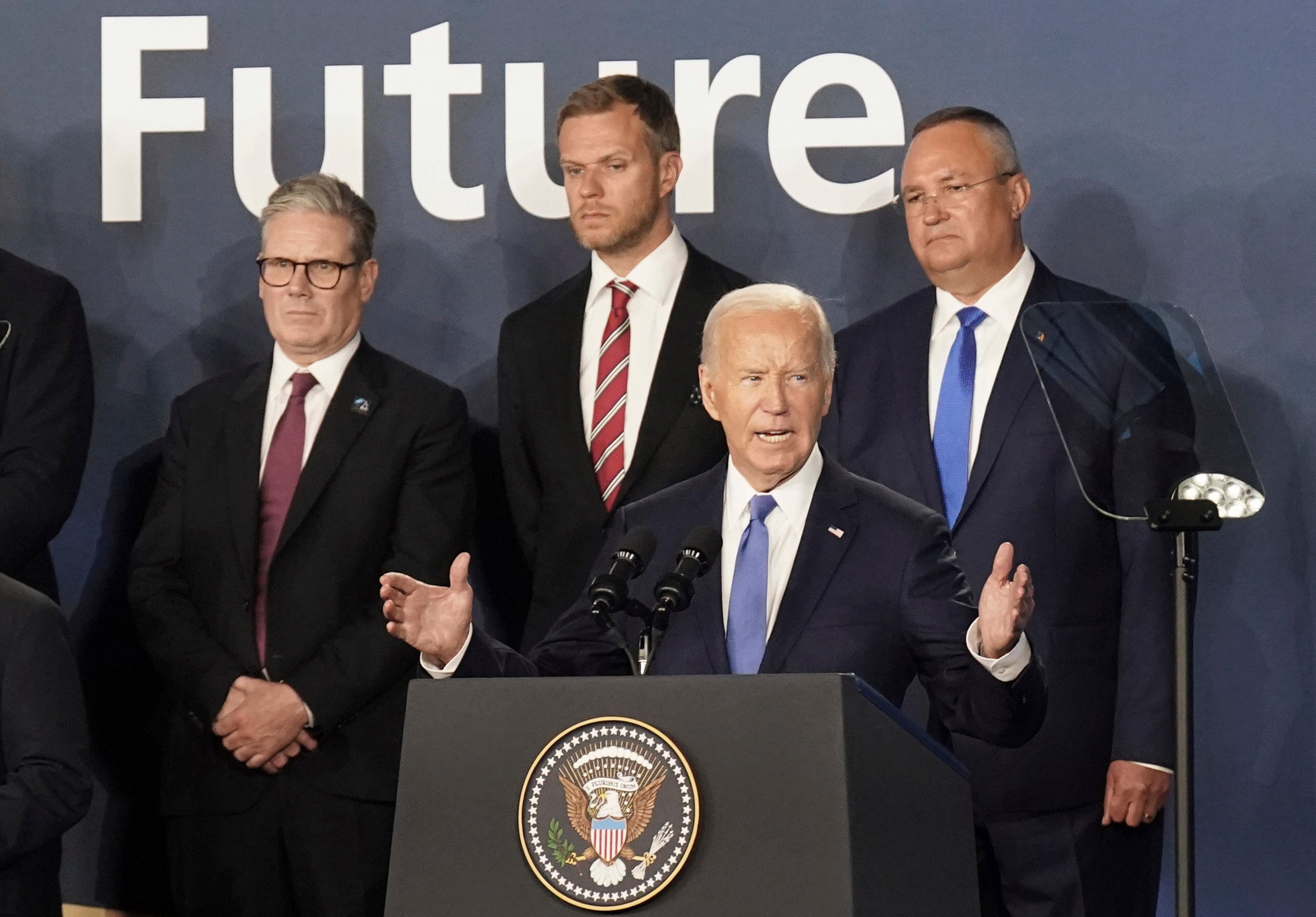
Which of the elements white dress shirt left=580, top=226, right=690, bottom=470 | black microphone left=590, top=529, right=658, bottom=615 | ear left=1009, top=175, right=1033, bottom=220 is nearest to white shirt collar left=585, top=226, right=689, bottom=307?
white dress shirt left=580, top=226, right=690, bottom=470

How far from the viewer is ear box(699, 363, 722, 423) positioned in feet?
10.8

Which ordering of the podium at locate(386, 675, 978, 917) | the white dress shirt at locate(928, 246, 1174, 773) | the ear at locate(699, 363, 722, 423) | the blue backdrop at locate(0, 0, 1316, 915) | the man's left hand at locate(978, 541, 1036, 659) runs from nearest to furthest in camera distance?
the podium at locate(386, 675, 978, 917), the man's left hand at locate(978, 541, 1036, 659), the ear at locate(699, 363, 722, 423), the white dress shirt at locate(928, 246, 1174, 773), the blue backdrop at locate(0, 0, 1316, 915)

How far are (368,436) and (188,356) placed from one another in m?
0.88

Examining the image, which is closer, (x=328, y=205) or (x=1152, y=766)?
(x=1152, y=766)

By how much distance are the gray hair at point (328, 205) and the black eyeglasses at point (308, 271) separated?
52mm

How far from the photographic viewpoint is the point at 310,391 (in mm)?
4348

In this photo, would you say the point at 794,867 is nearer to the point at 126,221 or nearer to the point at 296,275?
the point at 296,275

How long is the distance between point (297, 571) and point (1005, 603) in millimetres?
1959

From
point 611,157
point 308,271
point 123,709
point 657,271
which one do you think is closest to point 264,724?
point 123,709

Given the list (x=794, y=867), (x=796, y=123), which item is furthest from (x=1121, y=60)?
(x=794, y=867)

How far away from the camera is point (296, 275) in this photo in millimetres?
4281

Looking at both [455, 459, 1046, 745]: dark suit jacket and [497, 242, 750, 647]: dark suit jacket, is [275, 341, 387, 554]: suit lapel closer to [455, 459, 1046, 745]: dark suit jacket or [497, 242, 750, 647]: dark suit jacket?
[497, 242, 750, 647]: dark suit jacket

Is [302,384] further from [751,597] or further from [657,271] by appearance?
[751,597]

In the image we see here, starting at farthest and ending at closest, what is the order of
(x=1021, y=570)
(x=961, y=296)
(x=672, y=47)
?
(x=672, y=47) < (x=961, y=296) < (x=1021, y=570)
